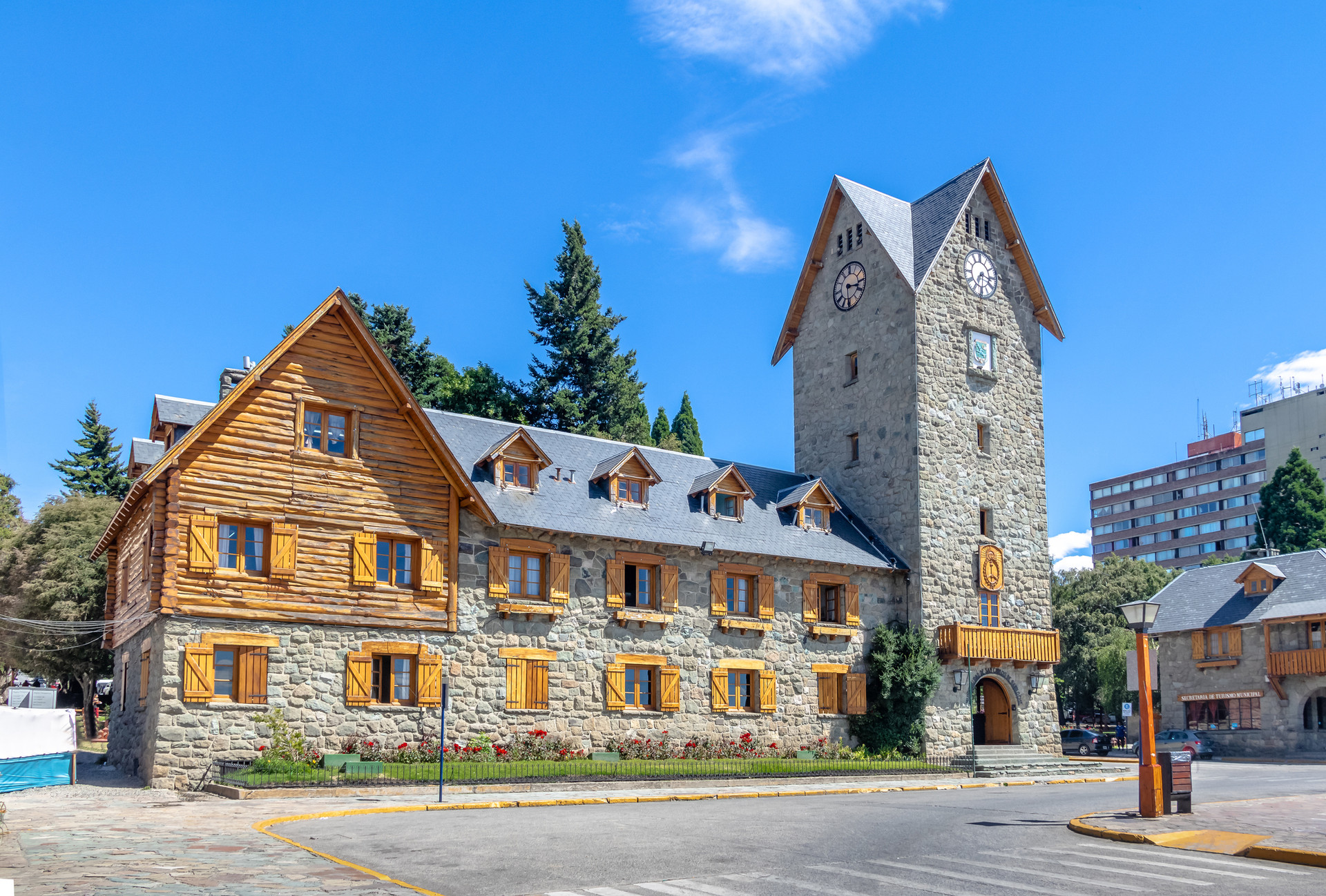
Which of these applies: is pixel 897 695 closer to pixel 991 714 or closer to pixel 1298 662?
pixel 991 714

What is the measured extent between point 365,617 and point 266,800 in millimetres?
7400

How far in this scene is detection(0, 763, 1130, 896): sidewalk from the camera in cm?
1166

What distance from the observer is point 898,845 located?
1584 centimetres

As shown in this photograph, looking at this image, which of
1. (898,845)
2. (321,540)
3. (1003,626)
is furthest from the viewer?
(1003,626)

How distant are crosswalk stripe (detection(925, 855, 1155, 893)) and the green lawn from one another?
44.2 ft

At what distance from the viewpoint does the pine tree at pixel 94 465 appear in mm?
68062

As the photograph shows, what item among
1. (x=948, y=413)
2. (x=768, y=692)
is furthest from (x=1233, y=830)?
(x=948, y=413)

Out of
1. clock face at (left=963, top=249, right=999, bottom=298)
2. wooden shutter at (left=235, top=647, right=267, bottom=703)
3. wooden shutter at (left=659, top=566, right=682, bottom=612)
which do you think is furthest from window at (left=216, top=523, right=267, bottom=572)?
clock face at (left=963, top=249, right=999, bottom=298)

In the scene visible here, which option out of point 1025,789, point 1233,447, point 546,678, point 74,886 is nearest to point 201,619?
point 546,678

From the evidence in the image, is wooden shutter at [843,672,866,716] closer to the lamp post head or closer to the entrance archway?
the entrance archway

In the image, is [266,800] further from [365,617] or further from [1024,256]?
[1024,256]

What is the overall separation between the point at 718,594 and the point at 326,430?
42.8 feet

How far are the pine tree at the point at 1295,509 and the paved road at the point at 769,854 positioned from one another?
63864 millimetres

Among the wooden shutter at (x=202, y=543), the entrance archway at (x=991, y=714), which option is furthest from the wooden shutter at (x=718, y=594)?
the wooden shutter at (x=202, y=543)
